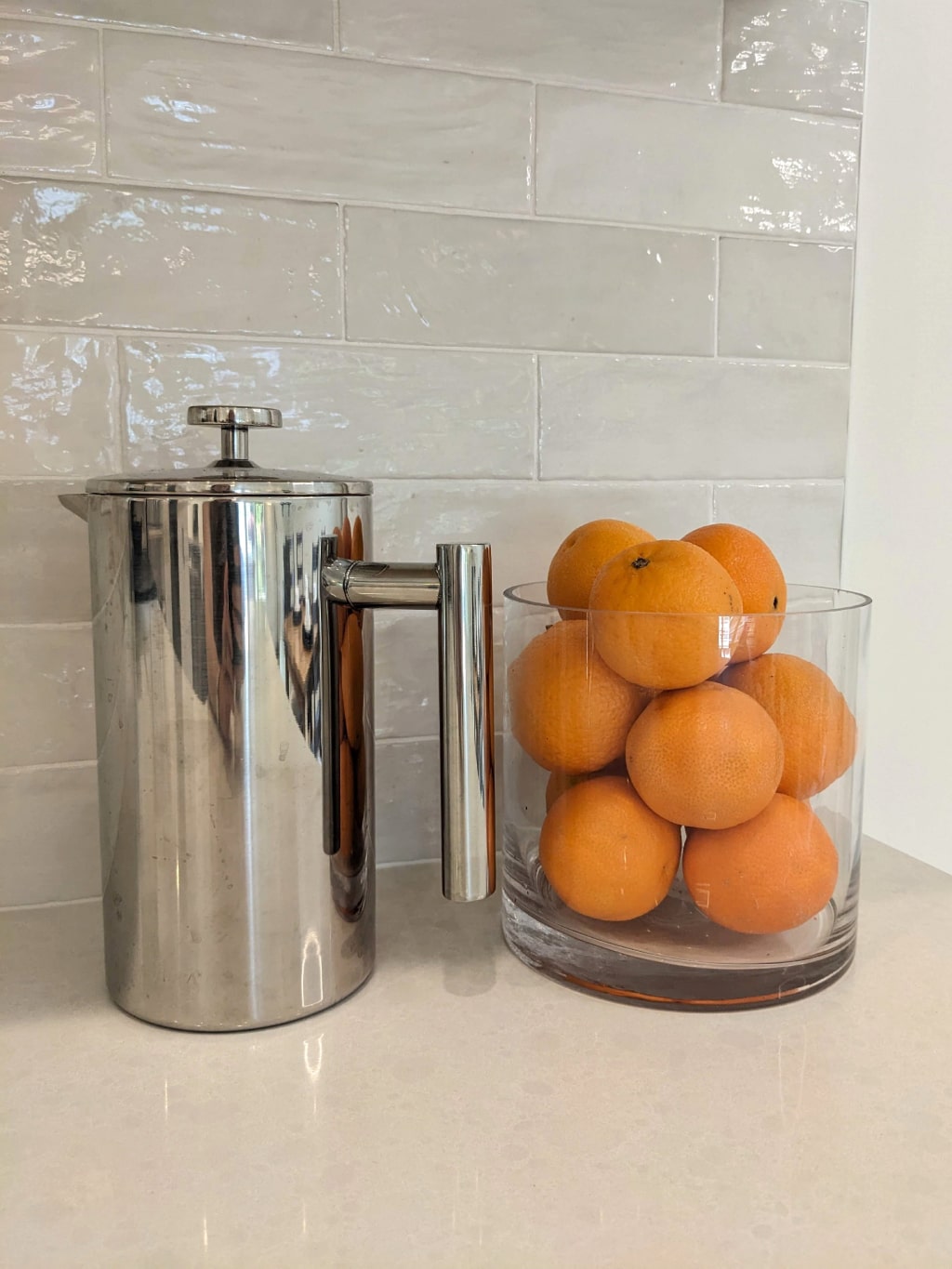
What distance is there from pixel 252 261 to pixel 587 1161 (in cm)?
57

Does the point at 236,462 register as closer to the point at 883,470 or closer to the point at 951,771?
the point at 883,470

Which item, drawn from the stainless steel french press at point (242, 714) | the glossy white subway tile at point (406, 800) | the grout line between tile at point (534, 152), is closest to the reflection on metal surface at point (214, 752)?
the stainless steel french press at point (242, 714)

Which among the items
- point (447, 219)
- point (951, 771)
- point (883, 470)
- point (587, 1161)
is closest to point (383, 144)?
point (447, 219)

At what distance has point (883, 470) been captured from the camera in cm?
90

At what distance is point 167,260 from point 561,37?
321 mm

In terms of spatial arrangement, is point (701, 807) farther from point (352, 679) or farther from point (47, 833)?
point (47, 833)

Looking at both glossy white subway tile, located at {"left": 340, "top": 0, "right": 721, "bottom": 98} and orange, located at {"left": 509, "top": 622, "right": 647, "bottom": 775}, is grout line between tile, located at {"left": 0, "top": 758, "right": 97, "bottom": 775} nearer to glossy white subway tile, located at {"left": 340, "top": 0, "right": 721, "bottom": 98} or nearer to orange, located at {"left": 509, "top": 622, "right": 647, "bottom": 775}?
orange, located at {"left": 509, "top": 622, "right": 647, "bottom": 775}

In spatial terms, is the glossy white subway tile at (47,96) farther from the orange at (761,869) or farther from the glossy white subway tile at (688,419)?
the orange at (761,869)

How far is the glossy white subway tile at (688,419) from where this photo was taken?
0.78 metres

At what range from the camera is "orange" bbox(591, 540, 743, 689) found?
52 cm

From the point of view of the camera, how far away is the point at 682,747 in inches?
20.4

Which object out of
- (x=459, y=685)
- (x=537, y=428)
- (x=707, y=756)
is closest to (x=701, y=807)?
(x=707, y=756)

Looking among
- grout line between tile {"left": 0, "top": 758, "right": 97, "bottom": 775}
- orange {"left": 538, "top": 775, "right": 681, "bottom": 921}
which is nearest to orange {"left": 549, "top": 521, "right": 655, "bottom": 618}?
orange {"left": 538, "top": 775, "right": 681, "bottom": 921}

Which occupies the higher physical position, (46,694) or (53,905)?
(46,694)
